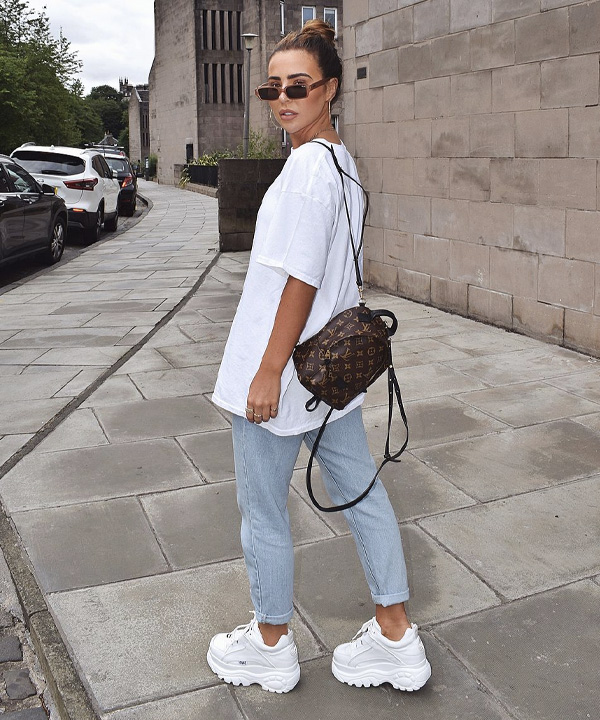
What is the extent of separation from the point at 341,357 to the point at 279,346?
0.53 ft

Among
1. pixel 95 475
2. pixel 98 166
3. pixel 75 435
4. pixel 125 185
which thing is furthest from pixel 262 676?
pixel 125 185

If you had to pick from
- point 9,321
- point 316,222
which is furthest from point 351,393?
point 9,321

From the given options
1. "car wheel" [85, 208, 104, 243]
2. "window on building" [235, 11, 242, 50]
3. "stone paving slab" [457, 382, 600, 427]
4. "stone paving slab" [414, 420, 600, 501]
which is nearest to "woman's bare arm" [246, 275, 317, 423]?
"stone paving slab" [414, 420, 600, 501]

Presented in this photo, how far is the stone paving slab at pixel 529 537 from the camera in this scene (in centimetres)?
328

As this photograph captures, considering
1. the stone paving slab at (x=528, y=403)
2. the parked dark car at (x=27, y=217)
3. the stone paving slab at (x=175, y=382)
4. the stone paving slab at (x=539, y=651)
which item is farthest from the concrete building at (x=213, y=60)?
the stone paving slab at (x=539, y=651)

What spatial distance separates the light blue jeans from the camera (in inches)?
94.1

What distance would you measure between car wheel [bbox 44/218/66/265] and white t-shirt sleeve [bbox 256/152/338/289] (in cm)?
1184

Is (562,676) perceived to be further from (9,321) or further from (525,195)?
(9,321)

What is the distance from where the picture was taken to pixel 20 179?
13.0 m

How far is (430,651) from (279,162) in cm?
1209

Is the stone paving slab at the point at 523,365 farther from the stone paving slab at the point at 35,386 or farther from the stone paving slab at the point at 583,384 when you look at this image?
the stone paving slab at the point at 35,386

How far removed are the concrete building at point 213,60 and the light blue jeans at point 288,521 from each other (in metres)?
47.3

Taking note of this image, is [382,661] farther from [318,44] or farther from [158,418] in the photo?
[158,418]

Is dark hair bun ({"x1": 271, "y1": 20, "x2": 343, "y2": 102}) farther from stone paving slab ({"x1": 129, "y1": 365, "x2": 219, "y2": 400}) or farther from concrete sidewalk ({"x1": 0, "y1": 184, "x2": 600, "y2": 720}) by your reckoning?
stone paving slab ({"x1": 129, "y1": 365, "x2": 219, "y2": 400})
